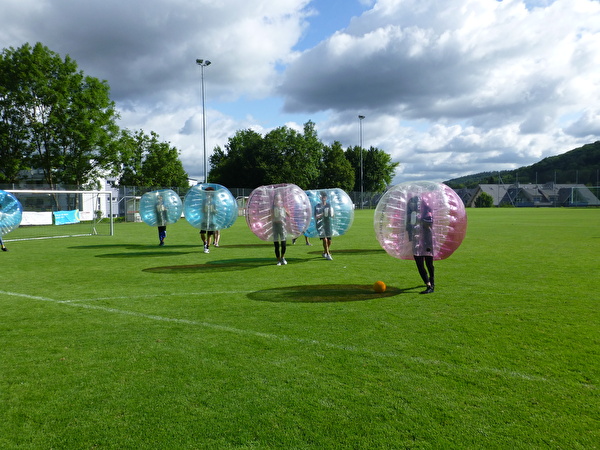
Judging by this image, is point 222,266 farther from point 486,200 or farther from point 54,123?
point 486,200

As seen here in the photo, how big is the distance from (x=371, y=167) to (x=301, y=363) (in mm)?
80418

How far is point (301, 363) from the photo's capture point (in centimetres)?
476

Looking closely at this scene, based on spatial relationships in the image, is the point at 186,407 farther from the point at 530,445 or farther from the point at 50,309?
the point at 50,309

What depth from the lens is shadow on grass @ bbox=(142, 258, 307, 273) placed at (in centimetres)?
1130

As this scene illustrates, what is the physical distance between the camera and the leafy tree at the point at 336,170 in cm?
7531

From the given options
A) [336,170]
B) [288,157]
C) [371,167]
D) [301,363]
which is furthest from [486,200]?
[301,363]

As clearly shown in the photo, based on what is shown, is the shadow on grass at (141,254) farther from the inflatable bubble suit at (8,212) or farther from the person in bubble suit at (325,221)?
the person in bubble suit at (325,221)

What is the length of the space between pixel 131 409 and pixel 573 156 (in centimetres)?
13910

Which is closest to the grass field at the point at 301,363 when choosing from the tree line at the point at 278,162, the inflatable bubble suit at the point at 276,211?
the inflatable bubble suit at the point at 276,211

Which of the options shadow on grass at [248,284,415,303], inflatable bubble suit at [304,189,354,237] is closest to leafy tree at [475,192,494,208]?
inflatable bubble suit at [304,189,354,237]

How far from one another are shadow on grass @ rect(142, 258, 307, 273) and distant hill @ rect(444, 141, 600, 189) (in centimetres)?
10554

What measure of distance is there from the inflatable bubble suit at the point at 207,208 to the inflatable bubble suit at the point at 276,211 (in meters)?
3.30

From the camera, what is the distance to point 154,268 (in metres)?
11.7

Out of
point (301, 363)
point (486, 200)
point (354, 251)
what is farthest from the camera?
point (486, 200)
